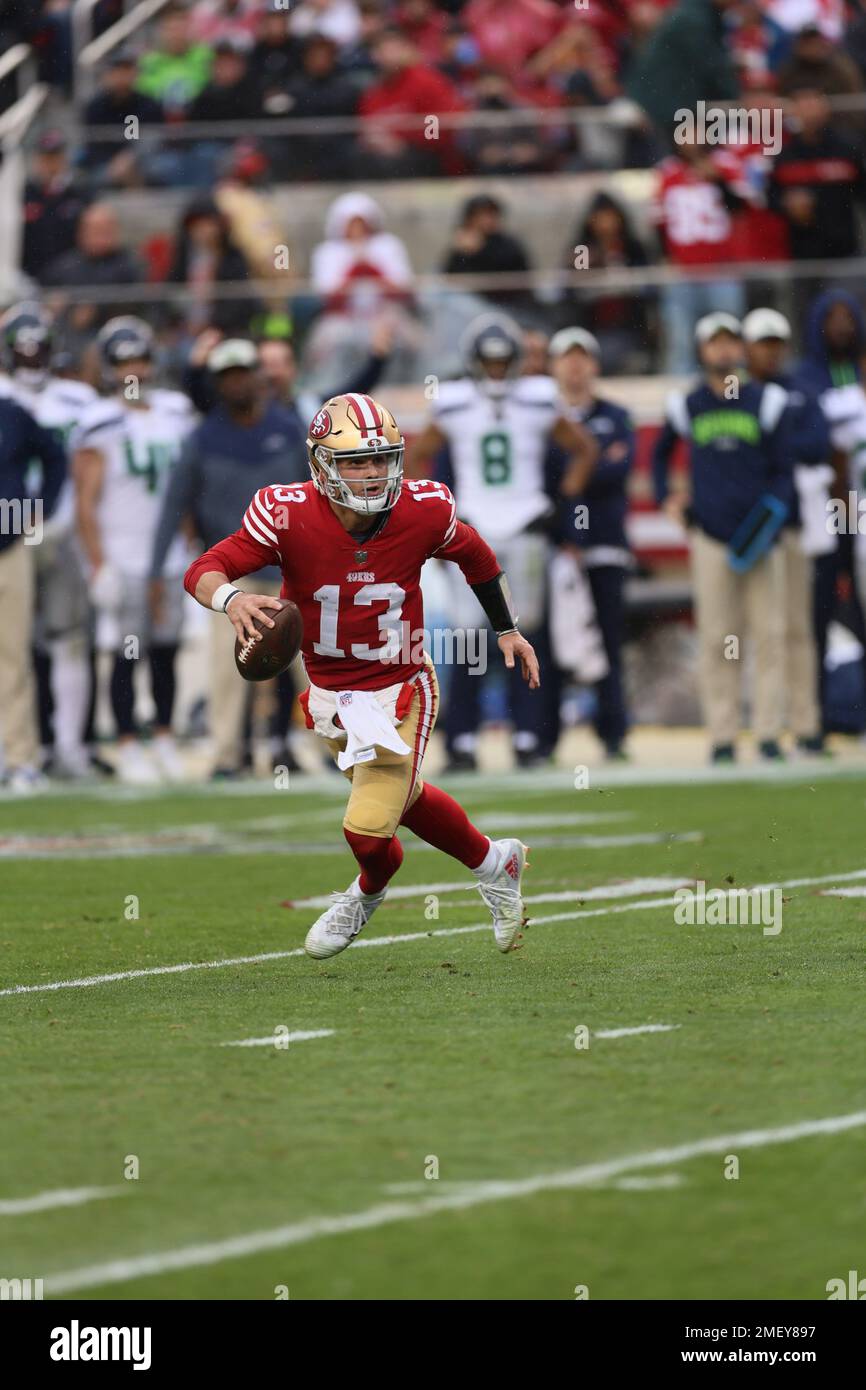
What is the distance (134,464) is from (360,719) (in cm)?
764

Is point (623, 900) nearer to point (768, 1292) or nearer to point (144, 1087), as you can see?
point (144, 1087)

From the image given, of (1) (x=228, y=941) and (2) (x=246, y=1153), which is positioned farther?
(1) (x=228, y=941)

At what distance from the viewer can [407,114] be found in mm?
20703

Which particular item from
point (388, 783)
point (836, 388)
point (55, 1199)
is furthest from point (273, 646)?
point (836, 388)

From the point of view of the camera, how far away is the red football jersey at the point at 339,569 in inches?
324

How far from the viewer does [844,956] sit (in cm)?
816

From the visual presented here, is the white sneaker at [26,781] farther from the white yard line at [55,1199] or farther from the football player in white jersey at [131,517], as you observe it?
the white yard line at [55,1199]

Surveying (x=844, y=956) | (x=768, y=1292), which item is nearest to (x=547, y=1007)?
(x=844, y=956)

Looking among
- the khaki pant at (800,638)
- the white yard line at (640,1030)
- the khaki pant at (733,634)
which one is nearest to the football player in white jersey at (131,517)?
the khaki pant at (733,634)

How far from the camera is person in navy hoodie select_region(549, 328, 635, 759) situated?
15672mm

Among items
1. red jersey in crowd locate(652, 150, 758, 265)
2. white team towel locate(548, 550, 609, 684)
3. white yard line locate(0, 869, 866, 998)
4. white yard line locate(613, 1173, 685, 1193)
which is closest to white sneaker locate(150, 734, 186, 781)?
white team towel locate(548, 550, 609, 684)

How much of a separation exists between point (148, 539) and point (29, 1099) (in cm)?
953

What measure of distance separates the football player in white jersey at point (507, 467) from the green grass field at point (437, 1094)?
4.50m

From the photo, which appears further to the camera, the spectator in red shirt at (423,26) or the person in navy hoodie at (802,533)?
the spectator in red shirt at (423,26)
